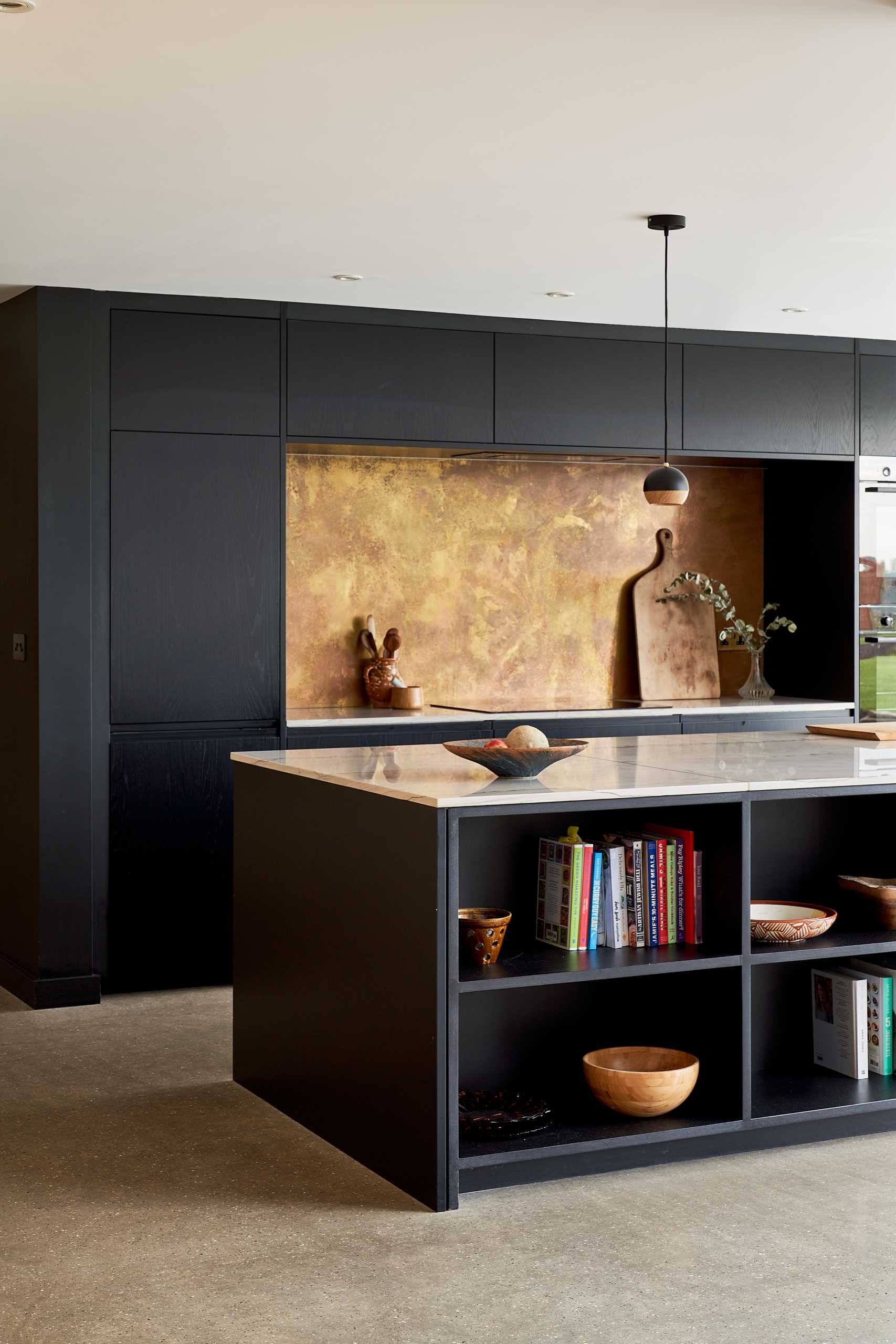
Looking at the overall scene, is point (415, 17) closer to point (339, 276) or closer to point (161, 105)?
point (161, 105)

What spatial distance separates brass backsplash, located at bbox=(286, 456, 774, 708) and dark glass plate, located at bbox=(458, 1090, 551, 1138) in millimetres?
2809

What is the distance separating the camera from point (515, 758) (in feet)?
11.4

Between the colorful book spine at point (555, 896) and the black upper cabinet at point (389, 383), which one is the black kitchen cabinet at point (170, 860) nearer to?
the black upper cabinet at point (389, 383)

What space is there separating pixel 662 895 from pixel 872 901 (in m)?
0.66

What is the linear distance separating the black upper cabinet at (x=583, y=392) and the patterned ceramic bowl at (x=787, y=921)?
8.33 feet

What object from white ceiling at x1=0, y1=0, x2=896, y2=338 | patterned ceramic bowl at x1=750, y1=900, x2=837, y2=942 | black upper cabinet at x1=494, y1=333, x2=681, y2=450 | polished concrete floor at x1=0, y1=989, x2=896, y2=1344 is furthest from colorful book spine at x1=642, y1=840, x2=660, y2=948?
black upper cabinet at x1=494, y1=333, x2=681, y2=450

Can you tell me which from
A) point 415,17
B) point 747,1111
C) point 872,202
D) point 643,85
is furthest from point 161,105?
point 747,1111

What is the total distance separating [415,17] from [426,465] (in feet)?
11.4

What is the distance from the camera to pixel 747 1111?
3.53 m

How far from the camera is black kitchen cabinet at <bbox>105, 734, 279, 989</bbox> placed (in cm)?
523

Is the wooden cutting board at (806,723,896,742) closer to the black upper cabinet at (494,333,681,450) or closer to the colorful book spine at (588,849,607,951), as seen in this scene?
the colorful book spine at (588,849,607,951)

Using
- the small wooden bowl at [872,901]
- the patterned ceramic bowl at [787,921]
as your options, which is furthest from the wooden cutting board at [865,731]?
the patterned ceramic bowl at [787,921]

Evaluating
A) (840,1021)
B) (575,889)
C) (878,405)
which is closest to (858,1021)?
(840,1021)

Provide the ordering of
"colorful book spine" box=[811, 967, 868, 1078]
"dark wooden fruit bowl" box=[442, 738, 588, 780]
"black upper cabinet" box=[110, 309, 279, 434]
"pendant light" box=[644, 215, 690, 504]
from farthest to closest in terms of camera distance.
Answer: "black upper cabinet" box=[110, 309, 279, 434]
"pendant light" box=[644, 215, 690, 504]
"colorful book spine" box=[811, 967, 868, 1078]
"dark wooden fruit bowl" box=[442, 738, 588, 780]
